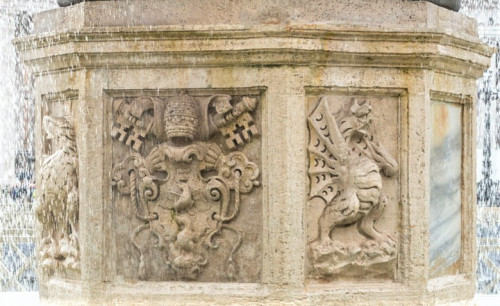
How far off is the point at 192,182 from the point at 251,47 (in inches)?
35.1

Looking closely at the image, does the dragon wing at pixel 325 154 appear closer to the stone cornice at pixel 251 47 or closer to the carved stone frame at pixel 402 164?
the carved stone frame at pixel 402 164

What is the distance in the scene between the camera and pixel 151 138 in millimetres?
6551

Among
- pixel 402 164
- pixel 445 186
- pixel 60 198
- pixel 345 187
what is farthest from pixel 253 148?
pixel 445 186

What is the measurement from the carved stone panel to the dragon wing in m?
0.33

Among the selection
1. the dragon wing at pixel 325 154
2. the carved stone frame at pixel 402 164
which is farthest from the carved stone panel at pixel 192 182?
the carved stone frame at pixel 402 164

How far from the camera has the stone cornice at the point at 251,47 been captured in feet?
20.4

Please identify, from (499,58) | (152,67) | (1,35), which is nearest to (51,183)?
(152,67)

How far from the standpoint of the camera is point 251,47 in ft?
20.5

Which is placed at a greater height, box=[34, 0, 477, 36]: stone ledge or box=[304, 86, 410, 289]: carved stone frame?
box=[34, 0, 477, 36]: stone ledge

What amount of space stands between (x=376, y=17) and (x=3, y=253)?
698cm

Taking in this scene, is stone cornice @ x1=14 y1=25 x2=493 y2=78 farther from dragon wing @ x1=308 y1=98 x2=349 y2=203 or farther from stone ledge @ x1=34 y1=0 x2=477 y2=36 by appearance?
dragon wing @ x1=308 y1=98 x2=349 y2=203

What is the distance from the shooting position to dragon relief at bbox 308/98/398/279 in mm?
6422

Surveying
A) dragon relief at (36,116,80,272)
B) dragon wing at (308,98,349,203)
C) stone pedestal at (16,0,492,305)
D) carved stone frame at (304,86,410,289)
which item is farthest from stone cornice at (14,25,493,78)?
dragon relief at (36,116,80,272)

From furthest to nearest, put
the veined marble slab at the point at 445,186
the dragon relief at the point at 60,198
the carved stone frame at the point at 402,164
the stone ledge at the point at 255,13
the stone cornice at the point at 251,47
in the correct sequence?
the veined marble slab at the point at 445,186, the dragon relief at the point at 60,198, the carved stone frame at the point at 402,164, the stone ledge at the point at 255,13, the stone cornice at the point at 251,47
